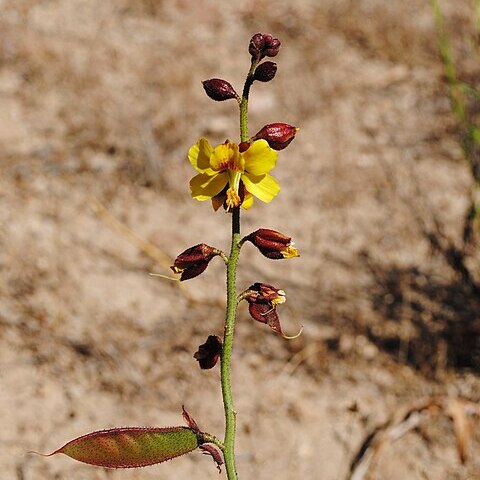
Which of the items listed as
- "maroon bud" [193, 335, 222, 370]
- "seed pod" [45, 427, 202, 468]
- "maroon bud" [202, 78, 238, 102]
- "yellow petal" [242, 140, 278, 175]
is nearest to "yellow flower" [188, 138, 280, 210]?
"yellow petal" [242, 140, 278, 175]

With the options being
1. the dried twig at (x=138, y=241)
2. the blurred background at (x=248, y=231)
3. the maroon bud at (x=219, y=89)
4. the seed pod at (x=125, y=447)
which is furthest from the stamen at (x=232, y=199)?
the dried twig at (x=138, y=241)

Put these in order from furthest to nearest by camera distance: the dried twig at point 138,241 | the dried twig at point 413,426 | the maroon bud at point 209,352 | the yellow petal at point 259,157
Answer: the dried twig at point 138,241, the dried twig at point 413,426, the maroon bud at point 209,352, the yellow petal at point 259,157

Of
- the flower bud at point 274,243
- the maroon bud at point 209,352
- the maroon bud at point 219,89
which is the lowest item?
the maroon bud at point 209,352

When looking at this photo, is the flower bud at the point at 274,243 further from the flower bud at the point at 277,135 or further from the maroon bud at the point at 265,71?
the maroon bud at the point at 265,71

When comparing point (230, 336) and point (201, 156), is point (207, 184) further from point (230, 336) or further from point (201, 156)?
point (230, 336)

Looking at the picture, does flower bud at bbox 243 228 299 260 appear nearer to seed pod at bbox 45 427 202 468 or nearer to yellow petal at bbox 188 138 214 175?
yellow petal at bbox 188 138 214 175

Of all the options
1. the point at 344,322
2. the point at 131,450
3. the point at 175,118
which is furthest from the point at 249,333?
the point at 131,450
